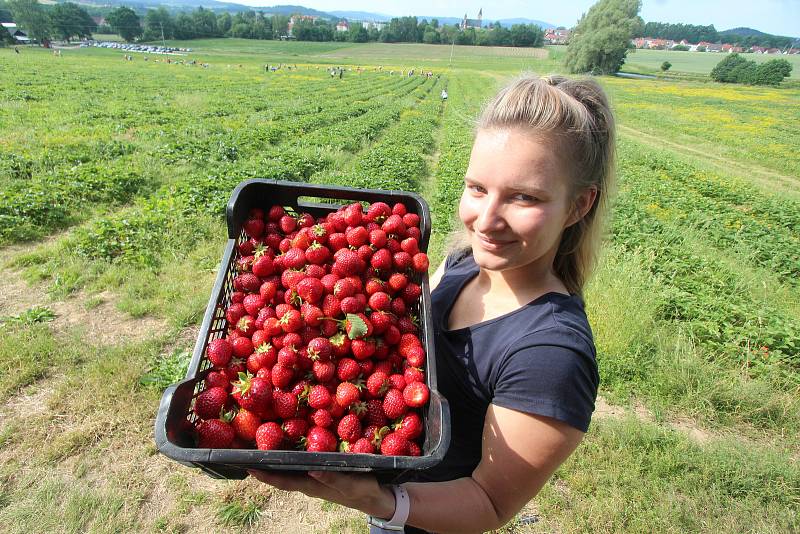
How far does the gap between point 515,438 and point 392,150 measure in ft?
36.2

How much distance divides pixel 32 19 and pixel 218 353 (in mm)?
105060

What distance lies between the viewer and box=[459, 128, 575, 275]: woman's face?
4.40 feet

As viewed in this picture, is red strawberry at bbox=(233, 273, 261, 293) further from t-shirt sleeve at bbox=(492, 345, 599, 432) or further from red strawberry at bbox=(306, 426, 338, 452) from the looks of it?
t-shirt sleeve at bbox=(492, 345, 599, 432)

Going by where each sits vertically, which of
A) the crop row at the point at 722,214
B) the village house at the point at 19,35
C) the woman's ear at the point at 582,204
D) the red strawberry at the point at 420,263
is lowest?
the village house at the point at 19,35

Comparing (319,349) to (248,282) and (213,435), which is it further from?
(248,282)

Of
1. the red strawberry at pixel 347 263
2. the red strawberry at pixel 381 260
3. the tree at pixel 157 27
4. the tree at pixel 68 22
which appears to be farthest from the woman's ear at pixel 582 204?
the tree at pixel 157 27

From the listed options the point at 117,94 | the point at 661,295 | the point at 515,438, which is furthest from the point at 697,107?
the point at 515,438

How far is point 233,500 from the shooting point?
107 inches

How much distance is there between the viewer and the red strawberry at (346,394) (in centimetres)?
145

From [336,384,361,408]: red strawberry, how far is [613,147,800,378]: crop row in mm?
4244

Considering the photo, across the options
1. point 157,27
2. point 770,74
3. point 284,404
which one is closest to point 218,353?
point 284,404

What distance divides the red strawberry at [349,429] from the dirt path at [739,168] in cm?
1616

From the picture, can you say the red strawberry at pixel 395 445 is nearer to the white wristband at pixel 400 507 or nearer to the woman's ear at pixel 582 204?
the white wristband at pixel 400 507

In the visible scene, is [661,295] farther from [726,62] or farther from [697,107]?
[726,62]
